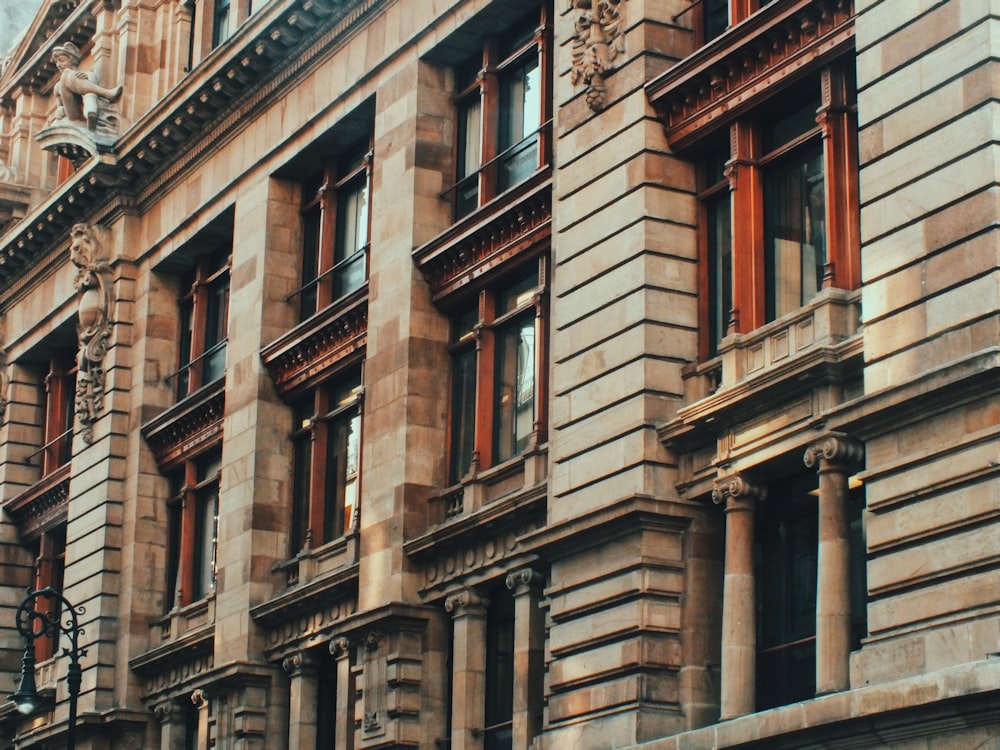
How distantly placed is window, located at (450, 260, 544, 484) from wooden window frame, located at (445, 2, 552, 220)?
74.4 inches

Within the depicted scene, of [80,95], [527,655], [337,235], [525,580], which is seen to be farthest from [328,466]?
[80,95]

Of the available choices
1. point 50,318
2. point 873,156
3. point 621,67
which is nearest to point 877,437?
point 873,156

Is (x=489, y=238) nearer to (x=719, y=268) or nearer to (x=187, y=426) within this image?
(x=719, y=268)

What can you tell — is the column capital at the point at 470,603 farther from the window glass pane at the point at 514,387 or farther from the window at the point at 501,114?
the window at the point at 501,114

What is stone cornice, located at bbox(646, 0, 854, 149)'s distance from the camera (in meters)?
30.2

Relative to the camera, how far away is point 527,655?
34.2 m

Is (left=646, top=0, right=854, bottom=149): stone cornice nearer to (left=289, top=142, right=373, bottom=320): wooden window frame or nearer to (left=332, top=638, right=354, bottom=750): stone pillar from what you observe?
(left=289, top=142, right=373, bottom=320): wooden window frame

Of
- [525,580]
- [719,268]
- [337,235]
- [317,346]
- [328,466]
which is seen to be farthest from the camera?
[337,235]

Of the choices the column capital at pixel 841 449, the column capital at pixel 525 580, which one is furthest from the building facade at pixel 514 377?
the column capital at pixel 525 580

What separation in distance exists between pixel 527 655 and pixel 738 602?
17.8 feet

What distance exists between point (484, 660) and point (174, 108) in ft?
58.4

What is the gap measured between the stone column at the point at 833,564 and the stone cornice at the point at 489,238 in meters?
9.77

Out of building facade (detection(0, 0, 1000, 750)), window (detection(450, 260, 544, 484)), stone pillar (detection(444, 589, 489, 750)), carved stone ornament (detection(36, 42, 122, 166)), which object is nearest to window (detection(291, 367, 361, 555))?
building facade (detection(0, 0, 1000, 750))

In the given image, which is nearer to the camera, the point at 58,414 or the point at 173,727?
the point at 173,727
